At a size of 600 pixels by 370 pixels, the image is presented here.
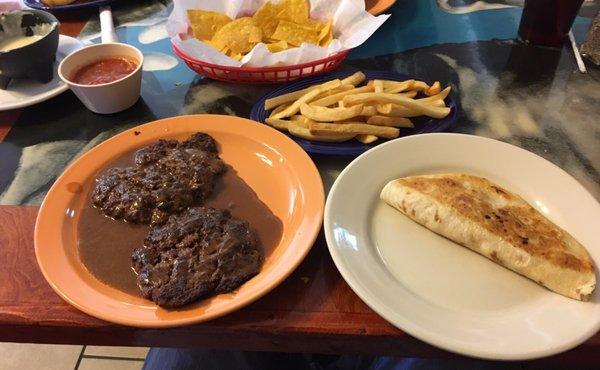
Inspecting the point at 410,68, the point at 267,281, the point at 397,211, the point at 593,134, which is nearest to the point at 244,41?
the point at 410,68

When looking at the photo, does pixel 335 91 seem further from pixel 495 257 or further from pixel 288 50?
→ pixel 495 257

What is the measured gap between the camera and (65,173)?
4.37 feet

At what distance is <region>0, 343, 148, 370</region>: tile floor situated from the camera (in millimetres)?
2283

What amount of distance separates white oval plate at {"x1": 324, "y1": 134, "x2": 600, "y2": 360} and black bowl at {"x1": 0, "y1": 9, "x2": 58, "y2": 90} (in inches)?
46.4

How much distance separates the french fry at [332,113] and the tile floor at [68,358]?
1544mm

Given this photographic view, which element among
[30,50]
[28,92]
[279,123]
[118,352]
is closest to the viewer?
[279,123]

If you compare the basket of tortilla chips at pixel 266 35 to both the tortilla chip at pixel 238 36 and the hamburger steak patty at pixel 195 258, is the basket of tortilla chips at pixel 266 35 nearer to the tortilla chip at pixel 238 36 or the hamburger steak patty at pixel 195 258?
the tortilla chip at pixel 238 36

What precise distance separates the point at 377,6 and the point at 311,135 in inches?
33.8

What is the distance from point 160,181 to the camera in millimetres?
1279

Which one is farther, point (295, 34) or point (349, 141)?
point (295, 34)

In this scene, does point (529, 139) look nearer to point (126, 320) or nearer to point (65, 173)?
point (126, 320)

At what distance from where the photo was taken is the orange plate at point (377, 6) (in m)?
1.93

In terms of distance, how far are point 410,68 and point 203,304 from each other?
122 centimetres

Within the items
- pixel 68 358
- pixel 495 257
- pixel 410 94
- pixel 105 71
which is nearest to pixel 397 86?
pixel 410 94
